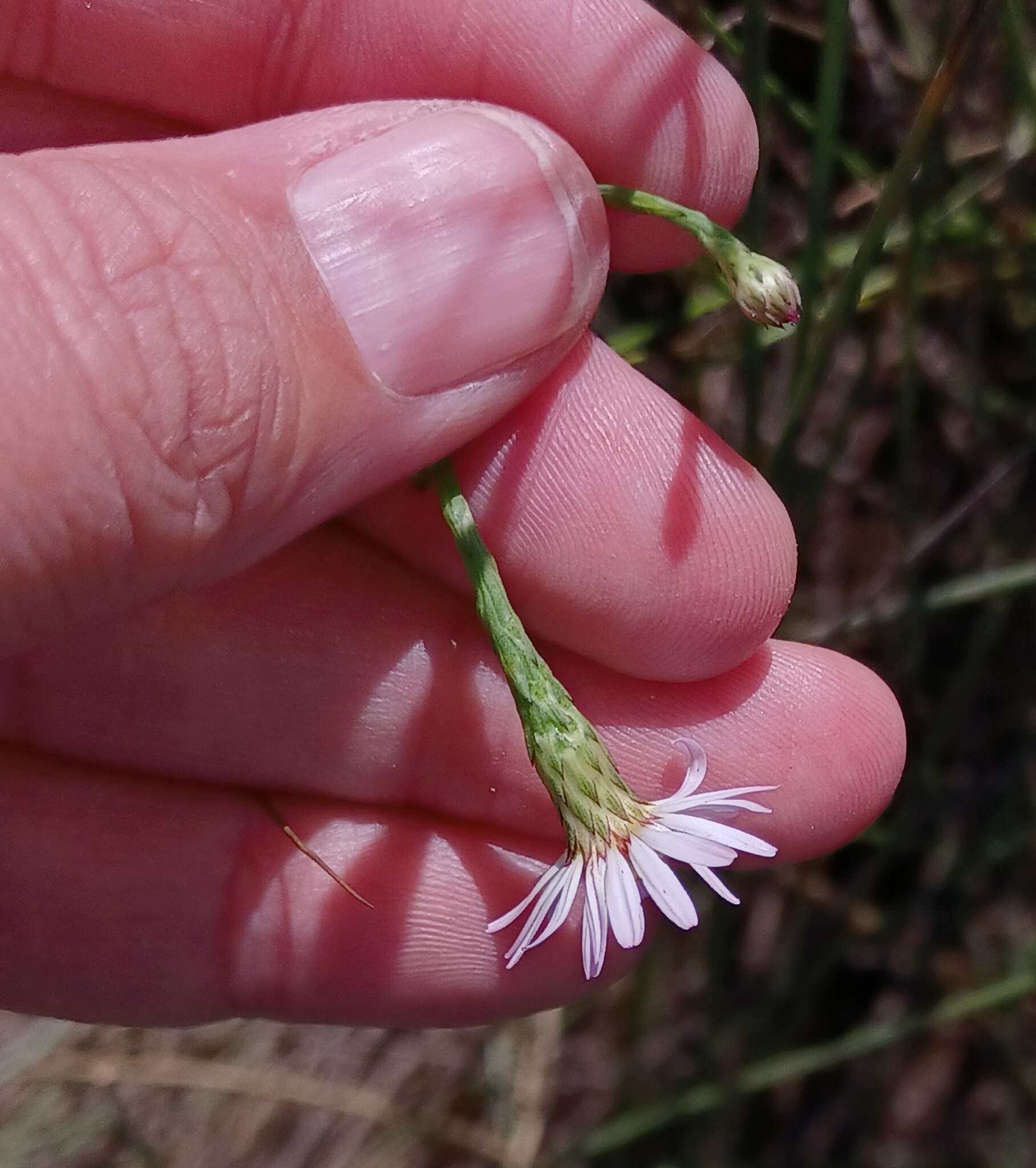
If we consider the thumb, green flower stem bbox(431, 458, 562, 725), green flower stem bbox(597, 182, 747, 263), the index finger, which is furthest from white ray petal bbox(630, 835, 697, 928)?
the index finger

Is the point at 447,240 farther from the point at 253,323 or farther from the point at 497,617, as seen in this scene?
the point at 497,617

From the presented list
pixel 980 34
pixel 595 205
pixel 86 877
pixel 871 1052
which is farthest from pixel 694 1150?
pixel 980 34

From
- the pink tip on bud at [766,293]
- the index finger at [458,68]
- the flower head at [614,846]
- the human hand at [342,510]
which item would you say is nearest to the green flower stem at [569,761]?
the flower head at [614,846]

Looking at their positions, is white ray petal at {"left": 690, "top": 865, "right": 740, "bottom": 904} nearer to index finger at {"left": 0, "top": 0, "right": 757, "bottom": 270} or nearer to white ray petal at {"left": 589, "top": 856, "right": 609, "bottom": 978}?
white ray petal at {"left": 589, "top": 856, "right": 609, "bottom": 978}

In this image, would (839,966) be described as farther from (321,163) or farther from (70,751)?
(321,163)

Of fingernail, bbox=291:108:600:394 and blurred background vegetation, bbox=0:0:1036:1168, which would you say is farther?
blurred background vegetation, bbox=0:0:1036:1168

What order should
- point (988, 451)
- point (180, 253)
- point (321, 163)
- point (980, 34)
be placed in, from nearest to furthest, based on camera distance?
point (180, 253)
point (321, 163)
point (980, 34)
point (988, 451)

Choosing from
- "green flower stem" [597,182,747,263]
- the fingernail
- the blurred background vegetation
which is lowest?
the blurred background vegetation
